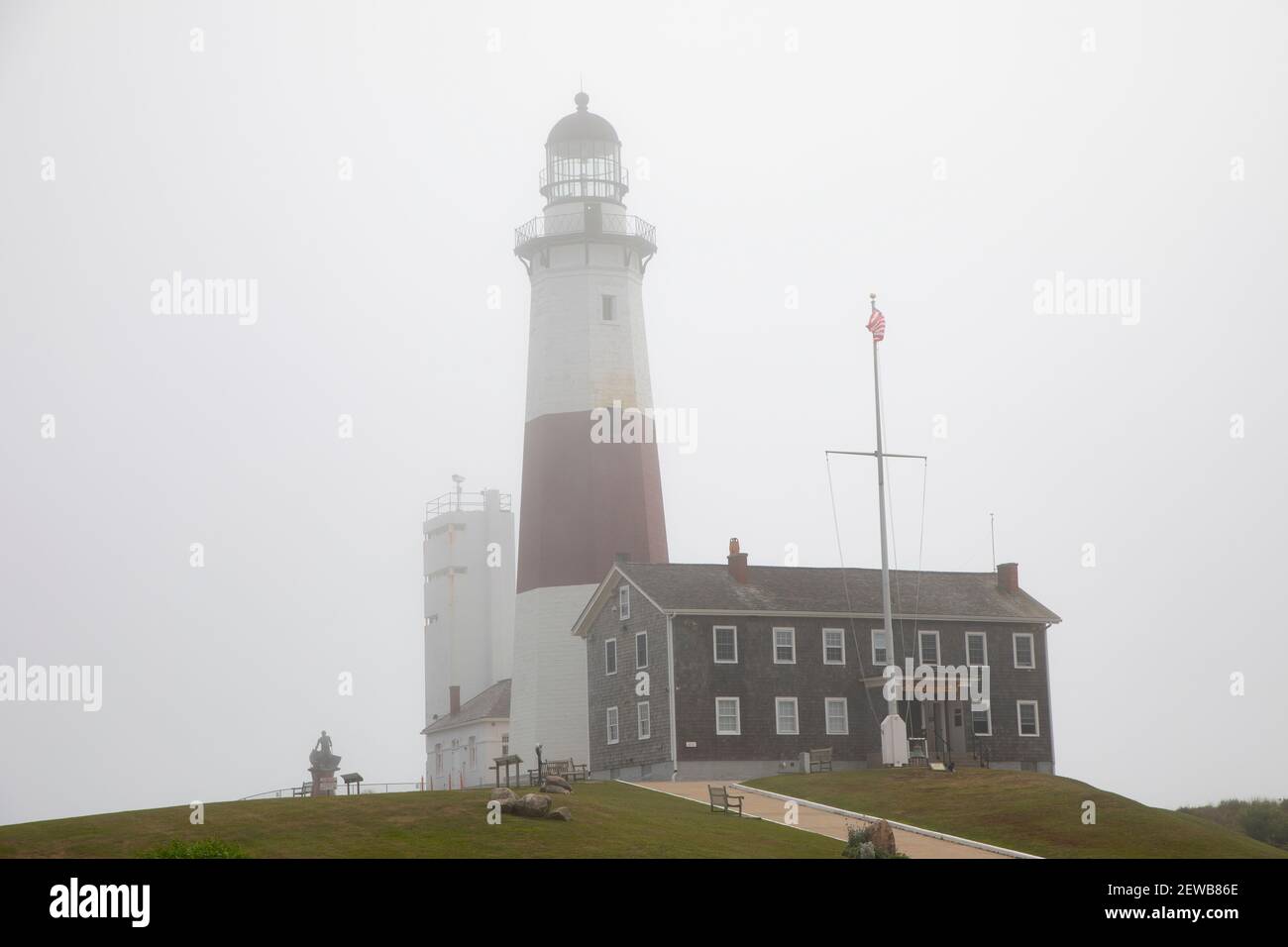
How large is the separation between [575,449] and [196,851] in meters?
33.4

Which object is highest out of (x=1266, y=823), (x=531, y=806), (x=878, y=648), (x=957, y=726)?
(x=878, y=648)

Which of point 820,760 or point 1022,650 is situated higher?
point 1022,650

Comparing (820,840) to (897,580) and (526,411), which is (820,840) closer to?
(897,580)

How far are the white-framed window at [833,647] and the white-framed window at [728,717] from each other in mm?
3751

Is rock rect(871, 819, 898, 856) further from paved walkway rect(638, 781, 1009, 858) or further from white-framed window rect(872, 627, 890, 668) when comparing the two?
white-framed window rect(872, 627, 890, 668)

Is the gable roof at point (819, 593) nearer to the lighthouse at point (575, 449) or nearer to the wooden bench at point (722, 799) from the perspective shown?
the lighthouse at point (575, 449)

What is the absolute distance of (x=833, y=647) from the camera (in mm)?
60656

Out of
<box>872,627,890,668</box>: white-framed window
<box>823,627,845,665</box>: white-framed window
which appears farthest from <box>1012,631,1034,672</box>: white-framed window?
<box>823,627,845,665</box>: white-framed window

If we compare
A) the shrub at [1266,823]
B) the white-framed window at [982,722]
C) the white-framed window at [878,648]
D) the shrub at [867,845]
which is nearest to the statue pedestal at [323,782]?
the shrub at [867,845]

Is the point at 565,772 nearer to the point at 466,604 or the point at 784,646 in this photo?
the point at 784,646

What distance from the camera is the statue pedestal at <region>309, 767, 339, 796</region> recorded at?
5157 cm

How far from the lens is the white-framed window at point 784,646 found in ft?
196

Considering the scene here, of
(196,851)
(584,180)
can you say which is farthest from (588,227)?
(196,851)
